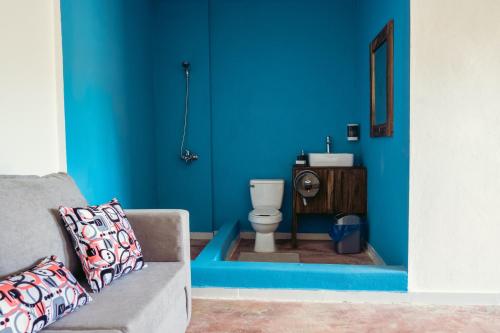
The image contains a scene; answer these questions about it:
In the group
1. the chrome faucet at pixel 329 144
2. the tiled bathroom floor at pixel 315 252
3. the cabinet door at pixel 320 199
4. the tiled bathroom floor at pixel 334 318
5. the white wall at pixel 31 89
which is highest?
the white wall at pixel 31 89

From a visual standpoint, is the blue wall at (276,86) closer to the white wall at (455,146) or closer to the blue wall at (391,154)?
the blue wall at (391,154)

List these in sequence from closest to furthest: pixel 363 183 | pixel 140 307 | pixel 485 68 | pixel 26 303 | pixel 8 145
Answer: pixel 26 303, pixel 140 307, pixel 8 145, pixel 485 68, pixel 363 183

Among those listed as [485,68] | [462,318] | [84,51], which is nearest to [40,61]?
[84,51]

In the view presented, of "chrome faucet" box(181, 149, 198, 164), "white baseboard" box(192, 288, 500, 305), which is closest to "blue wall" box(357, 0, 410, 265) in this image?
"white baseboard" box(192, 288, 500, 305)

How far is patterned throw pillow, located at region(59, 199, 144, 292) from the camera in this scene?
69.3 inches

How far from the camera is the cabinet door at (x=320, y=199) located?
3.93 m

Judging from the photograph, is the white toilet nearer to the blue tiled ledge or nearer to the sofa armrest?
the blue tiled ledge

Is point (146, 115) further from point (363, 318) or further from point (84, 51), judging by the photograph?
point (363, 318)

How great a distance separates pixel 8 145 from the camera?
2.13 m

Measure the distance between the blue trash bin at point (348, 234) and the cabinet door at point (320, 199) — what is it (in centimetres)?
23

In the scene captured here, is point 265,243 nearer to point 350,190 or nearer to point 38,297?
point 350,190

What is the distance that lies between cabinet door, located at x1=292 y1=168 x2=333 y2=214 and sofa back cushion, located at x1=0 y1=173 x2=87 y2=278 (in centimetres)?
237

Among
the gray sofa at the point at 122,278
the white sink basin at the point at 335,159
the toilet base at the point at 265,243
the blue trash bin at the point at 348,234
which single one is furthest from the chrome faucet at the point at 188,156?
the gray sofa at the point at 122,278

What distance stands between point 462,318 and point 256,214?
1984 millimetres
